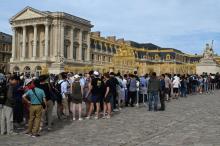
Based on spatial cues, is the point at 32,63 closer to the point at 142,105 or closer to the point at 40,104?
the point at 142,105

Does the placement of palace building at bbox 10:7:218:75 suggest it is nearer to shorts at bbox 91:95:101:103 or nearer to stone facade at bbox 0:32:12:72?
stone facade at bbox 0:32:12:72

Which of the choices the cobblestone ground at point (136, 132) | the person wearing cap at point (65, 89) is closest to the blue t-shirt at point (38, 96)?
the cobblestone ground at point (136, 132)

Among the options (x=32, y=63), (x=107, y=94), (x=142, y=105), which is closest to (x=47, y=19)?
(x=32, y=63)

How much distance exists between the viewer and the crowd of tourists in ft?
37.4

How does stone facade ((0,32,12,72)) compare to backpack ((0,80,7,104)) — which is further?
stone facade ((0,32,12,72))

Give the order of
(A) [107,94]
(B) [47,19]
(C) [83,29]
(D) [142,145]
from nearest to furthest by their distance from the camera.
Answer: (D) [142,145], (A) [107,94], (B) [47,19], (C) [83,29]

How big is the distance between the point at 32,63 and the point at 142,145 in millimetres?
65906

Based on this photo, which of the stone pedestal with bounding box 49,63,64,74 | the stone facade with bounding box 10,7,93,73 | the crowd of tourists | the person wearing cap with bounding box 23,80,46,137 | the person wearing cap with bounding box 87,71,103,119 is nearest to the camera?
the person wearing cap with bounding box 23,80,46,137

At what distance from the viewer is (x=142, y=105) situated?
19859 millimetres

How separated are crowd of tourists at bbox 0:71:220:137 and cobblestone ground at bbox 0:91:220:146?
0.59 m

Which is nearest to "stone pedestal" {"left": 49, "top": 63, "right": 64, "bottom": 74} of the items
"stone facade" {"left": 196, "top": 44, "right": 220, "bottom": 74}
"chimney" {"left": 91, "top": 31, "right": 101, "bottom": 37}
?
"stone facade" {"left": 196, "top": 44, "right": 220, "bottom": 74}

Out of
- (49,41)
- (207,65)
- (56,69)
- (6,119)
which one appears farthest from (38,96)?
(49,41)

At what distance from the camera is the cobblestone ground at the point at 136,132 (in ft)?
32.4

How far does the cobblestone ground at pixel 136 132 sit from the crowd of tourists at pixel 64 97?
585 mm
